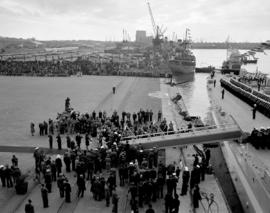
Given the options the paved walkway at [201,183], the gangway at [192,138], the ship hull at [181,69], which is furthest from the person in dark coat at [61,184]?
the ship hull at [181,69]

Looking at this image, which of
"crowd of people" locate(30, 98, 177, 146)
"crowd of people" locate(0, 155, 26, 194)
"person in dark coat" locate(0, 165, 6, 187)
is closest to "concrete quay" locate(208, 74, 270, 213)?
"crowd of people" locate(30, 98, 177, 146)

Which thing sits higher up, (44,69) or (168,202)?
(44,69)

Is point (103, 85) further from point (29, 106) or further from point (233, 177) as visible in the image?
point (233, 177)

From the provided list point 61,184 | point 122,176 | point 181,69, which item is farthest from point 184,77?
point 61,184

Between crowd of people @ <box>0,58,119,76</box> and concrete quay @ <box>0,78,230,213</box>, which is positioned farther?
crowd of people @ <box>0,58,119,76</box>

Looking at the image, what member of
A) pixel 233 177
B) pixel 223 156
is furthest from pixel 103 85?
pixel 233 177

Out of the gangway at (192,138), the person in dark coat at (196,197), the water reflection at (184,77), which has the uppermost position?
the gangway at (192,138)

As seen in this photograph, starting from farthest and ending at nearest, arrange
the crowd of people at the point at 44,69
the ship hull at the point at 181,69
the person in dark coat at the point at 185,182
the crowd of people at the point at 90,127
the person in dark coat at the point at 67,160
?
the ship hull at the point at 181,69
the crowd of people at the point at 44,69
the crowd of people at the point at 90,127
the person in dark coat at the point at 67,160
the person in dark coat at the point at 185,182

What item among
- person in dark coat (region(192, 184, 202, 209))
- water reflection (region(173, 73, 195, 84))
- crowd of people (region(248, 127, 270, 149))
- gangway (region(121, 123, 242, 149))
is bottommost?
water reflection (region(173, 73, 195, 84))

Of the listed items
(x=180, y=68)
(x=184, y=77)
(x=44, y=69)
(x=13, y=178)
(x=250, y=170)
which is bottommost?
(x=184, y=77)

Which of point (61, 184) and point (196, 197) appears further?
point (61, 184)

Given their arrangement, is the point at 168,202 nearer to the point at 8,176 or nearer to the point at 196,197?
the point at 196,197

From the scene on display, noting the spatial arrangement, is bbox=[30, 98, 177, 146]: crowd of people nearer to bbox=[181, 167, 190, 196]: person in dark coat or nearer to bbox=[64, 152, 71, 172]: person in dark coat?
bbox=[64, 152, 71, 172]: person in dark coat

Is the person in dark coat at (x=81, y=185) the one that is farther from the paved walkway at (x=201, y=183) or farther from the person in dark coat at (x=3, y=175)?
the paved walkway at (x=201, y=183)
